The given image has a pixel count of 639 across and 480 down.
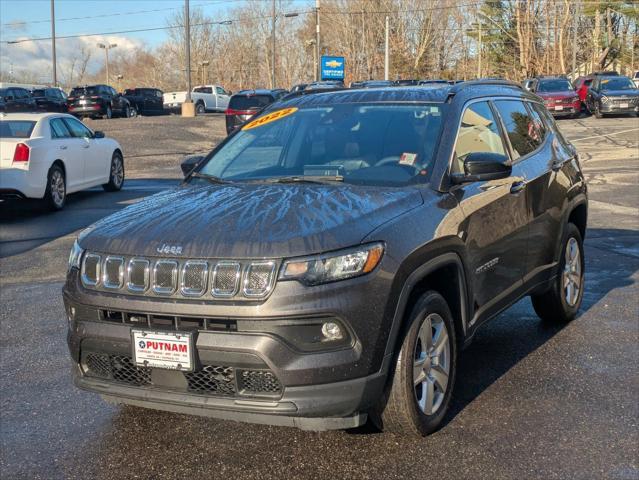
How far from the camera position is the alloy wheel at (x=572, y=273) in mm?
6086

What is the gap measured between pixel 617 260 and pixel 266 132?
4908 millimetres

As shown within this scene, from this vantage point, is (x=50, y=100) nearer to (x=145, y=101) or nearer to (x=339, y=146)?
(x=145, y=101)

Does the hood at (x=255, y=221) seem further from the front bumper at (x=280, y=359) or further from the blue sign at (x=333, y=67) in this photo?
the blue sign at (x=333, y=67)

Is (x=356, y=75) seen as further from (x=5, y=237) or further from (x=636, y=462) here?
(x=636, y=462)

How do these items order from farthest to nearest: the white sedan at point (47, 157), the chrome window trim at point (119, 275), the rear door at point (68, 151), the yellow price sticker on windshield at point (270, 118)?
1. the rear door at point (68, 151)
2. the white sedan at point (47, 157)
3. the yellow price sticker on windshield at point (270, 118)
4. the chrome window trim at point (119, 275)

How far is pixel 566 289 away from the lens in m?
6.12

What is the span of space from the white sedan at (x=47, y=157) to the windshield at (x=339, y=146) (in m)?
8.13

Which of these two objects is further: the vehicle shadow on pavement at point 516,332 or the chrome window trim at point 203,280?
the vehicle shadow on pavement at point 516,332

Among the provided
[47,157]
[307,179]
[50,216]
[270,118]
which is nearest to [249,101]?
[47,157]

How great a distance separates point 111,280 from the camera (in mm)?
3660

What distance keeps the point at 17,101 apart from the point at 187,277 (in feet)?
128

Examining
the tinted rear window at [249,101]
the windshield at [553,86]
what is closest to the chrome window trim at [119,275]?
the tinted rear window at [249,101]

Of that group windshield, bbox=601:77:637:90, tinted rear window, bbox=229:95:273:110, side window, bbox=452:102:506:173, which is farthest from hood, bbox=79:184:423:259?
windshield, bbox=601:77:637:90

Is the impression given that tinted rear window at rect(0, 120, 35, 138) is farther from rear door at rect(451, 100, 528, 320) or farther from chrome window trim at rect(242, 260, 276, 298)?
chrome window trim at rect(242, 260, 276, 298)
